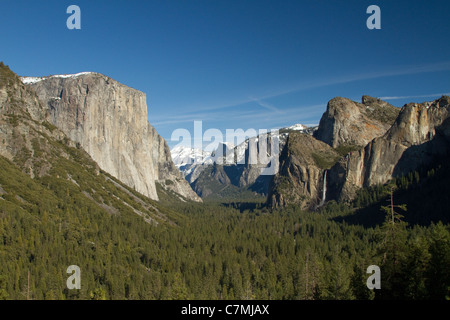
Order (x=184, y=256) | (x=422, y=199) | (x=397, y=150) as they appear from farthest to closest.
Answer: (x=397, y=150) → (x=422, y=199) → (x=184, y=256)

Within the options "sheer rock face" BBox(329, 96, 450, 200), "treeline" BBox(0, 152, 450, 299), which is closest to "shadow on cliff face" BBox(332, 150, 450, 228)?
"treeline" BBox(0, 152, 450, 299)

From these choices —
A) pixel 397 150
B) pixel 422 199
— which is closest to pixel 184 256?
pixel 422 199

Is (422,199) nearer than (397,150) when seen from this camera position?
Yes

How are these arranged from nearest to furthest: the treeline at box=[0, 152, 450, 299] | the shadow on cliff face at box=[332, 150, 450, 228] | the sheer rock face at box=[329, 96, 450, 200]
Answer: the treeline at box=[0, 152, 450, 299]
the shadow on cliff face at box=[332, 150, 450, 228]
the sheer rock face at box=[329, 96, 450, 200]

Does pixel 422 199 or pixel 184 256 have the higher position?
pixel 422 199

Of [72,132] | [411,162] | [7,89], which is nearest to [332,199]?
[411,162]

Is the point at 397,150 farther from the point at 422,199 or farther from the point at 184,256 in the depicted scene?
the point at 184,256

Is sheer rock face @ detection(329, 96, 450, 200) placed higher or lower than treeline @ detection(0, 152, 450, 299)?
higher

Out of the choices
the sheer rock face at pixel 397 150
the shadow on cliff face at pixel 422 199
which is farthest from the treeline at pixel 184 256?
the sheer rock face at pixel 397 150

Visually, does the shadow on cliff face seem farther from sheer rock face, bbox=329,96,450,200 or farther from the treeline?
sheer rock face, bbox=329,96,450,200

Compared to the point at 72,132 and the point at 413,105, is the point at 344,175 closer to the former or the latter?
the point at 413,105
